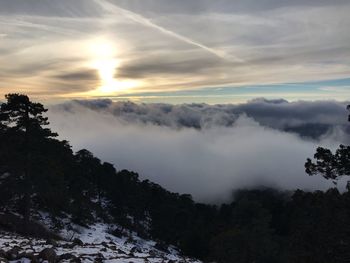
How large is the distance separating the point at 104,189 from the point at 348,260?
58398 millimetres

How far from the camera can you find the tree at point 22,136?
29594mm

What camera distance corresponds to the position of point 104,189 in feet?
232

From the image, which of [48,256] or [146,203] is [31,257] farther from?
[146,203]

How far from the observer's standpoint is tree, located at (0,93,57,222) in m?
29.6

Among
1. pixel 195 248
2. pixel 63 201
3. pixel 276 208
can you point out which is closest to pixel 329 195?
pixel 63 201

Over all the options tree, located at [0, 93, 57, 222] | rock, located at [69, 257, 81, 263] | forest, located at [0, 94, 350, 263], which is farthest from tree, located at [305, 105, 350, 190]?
tree, located at [0, 93, 57, 222]

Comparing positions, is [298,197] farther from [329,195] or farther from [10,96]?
[10,96]

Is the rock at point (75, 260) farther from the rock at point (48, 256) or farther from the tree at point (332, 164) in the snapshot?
the tree at point (332, 164)

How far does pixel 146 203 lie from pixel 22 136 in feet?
154

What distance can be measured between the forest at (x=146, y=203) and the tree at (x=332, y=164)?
0.04 m

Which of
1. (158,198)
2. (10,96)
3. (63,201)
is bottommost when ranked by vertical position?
(158,198)

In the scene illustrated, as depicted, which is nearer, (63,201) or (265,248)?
(63,201)

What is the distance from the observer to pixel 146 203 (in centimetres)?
7456

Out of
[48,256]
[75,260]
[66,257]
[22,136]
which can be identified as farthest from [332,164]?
[22,136]
